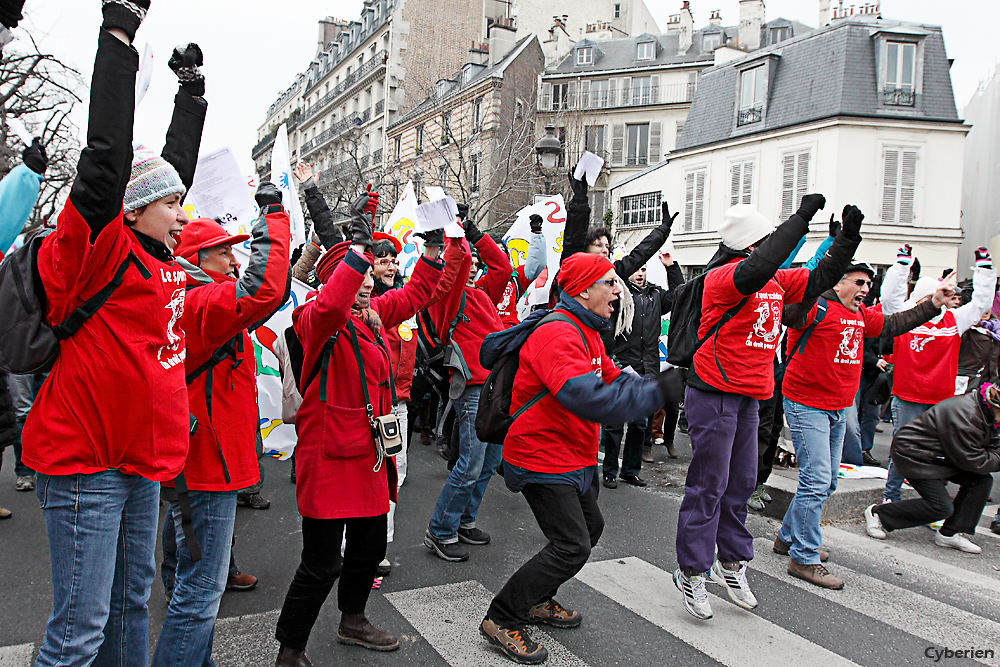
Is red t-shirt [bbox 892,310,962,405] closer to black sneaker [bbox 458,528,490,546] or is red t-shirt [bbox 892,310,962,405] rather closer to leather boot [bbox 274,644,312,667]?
black sneaker [bbox 458,528,490,546]

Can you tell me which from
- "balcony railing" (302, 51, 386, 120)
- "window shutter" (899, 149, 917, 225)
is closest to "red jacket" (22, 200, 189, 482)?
"window shutter" (899, 149, 917, 225)

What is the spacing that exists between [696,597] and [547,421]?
4.65ft

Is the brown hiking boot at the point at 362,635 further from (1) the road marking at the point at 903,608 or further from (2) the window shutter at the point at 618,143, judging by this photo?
(2) the window shutter at the point at 618,143

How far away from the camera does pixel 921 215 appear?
2300cm

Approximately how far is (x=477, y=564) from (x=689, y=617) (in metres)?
1.40

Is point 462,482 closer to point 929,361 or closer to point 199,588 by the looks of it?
point 199,588

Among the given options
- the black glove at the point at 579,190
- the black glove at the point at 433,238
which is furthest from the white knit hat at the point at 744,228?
the black glove at the point at 433,238

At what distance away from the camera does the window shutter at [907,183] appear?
23031 mm

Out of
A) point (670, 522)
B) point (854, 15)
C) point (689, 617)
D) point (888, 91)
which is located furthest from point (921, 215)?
point (689, 617)

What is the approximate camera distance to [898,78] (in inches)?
909

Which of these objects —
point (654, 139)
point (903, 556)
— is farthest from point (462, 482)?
point (654, 139)

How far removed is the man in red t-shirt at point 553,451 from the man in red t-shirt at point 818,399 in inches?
73.7

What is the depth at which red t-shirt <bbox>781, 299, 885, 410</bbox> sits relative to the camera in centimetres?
480

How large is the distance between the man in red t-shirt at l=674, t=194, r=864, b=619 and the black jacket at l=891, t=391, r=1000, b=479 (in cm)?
192
